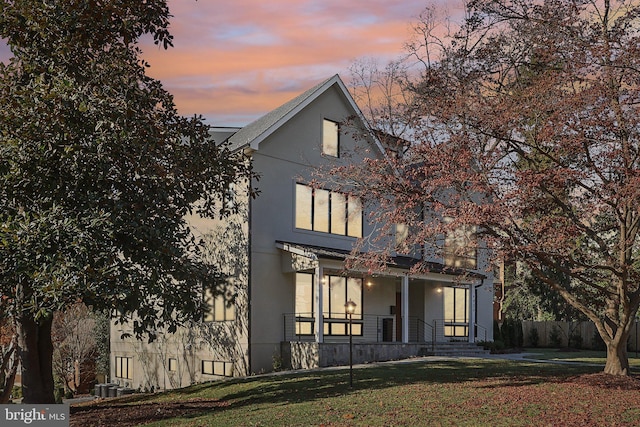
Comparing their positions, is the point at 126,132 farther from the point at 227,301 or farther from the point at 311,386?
the point at 227,301

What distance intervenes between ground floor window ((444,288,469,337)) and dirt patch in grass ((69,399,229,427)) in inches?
598

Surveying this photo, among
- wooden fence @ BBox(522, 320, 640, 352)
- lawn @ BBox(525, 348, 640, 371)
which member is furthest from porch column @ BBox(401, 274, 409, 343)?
wooden fence @ BBox(522, 320, 640, 352)

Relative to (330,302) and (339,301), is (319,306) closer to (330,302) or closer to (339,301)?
(330,302)

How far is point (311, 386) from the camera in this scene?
16188 mm

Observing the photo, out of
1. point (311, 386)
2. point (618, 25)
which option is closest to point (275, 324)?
point (311, 386)

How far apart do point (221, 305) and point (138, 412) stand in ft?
24.7

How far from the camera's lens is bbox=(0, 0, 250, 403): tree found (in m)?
12.6

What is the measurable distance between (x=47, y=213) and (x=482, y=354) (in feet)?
62.7

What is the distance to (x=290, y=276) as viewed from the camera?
75.1 ft

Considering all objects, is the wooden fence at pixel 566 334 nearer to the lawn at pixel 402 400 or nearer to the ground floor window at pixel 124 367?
the lawn at pixel 402 400

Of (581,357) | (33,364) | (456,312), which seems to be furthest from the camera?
(456,312)

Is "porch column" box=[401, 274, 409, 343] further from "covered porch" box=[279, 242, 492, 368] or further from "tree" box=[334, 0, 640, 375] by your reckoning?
"tree" box=[334, 0, 640, 375]

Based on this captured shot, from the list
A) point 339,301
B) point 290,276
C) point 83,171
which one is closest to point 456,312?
point 339,301

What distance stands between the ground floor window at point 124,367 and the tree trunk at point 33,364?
41.6 ft
